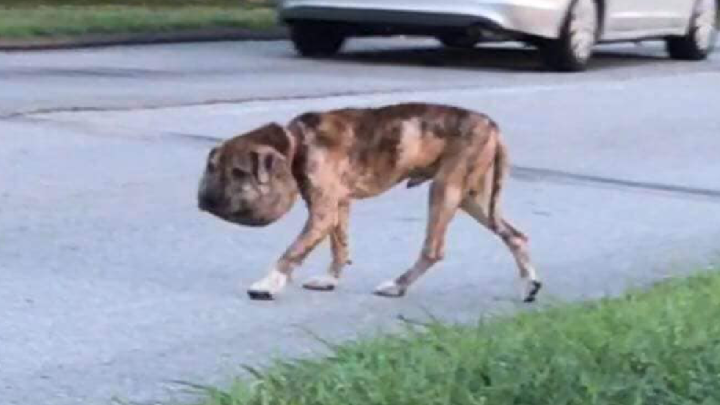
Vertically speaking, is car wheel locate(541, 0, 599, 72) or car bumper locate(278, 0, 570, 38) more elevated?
car bumper locate(278, 0, 570, 38)

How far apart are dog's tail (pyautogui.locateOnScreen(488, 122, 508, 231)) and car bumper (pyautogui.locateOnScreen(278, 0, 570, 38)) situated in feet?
31.3

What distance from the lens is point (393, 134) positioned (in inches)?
289

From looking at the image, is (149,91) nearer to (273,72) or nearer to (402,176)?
(273,72)

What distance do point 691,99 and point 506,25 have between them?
165 centimetres

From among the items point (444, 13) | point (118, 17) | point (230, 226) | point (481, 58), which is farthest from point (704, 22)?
point (230, 226)

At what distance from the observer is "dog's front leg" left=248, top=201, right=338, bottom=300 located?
24.0 feet

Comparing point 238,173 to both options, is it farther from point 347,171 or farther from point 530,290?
point 530,290

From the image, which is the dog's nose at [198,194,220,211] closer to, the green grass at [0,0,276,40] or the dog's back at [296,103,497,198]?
the dog's back at [296,103,497,198]

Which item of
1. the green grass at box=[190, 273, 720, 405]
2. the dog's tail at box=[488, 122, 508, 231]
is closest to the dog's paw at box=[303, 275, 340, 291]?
the dog's tail at box=[488, 122, 508, 231]

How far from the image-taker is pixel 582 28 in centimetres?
1833

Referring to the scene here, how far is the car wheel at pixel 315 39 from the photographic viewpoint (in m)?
18.4

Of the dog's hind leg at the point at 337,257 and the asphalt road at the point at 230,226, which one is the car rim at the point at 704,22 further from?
the dog's hind leg at the point at 337,257

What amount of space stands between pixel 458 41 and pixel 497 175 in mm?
11370

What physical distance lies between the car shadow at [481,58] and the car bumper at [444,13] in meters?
0.62
